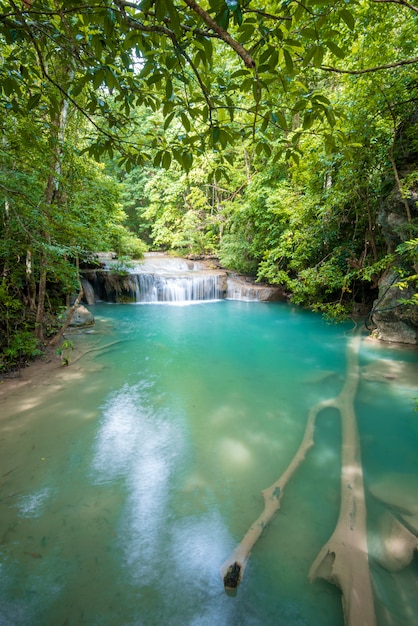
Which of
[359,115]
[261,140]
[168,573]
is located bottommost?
[168,573]

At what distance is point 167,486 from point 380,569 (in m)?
1.69

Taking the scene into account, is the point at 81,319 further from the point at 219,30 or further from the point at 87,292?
the point at 219,30

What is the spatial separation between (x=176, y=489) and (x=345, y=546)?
1.38m

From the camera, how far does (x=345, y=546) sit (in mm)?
2162

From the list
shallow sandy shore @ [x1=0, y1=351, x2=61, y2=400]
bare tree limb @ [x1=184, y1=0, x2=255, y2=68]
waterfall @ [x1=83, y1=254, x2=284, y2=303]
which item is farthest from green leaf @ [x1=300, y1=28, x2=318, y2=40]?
waterfall @ [x1=83, y1=254, x2=284, y2=303]

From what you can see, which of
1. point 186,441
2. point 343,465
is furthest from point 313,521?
point 186,441

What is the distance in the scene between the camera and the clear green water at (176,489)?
72.1 inches

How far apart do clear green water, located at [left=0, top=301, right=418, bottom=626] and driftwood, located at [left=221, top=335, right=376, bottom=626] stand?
0.06 m

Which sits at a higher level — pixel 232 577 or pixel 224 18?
pixel 224 18

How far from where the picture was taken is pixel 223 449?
330 centimetres

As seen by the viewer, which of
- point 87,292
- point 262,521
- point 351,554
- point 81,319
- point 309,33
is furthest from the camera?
point 87,292

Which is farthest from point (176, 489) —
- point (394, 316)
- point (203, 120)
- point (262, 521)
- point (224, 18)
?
point (394, 316)

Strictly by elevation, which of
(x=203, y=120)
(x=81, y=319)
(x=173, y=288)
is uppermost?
(x=203, y=120)

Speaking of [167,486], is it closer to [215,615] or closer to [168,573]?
[168,573]
